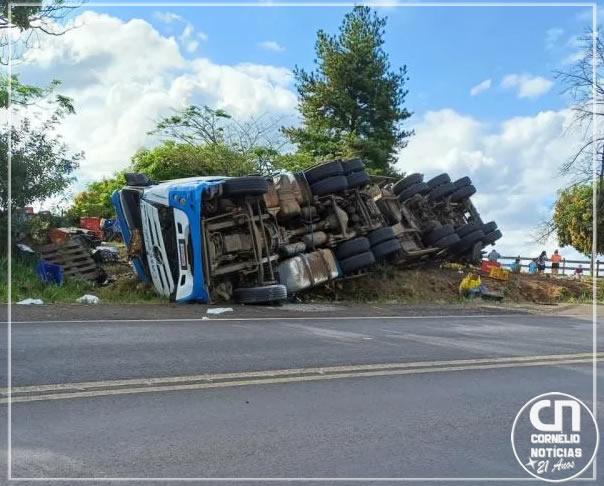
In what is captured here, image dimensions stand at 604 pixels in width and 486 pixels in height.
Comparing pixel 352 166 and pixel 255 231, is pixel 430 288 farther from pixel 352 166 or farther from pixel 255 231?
pixel 255 231

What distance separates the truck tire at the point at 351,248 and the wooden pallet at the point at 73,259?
535 centimetres

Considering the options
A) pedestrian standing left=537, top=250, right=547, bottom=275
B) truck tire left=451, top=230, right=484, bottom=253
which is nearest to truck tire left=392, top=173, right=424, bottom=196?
truck tire left=451, top=230, right=484, bottom=253

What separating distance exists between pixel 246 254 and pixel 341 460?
8.43 m

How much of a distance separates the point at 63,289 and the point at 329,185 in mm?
5721

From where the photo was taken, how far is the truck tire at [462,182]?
736 inches

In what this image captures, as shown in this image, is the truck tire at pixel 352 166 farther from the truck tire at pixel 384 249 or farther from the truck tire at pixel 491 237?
the truck tire at pixel 491 237

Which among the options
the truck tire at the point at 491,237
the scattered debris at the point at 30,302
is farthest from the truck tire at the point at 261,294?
the truck tire at the point at 491,237

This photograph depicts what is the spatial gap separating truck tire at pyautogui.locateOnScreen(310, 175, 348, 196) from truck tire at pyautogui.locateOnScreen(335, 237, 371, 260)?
→ 1.15 metres

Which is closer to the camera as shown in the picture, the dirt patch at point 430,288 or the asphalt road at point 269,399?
the asphalt road at point 269,399

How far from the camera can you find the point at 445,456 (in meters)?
4.17

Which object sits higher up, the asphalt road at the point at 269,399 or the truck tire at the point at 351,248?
the truck tire at the point at 351,248

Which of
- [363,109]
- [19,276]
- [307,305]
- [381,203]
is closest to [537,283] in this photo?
[381,203]

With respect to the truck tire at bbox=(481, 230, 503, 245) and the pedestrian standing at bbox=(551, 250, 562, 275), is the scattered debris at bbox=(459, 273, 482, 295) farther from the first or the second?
the pedestrian standing at bbox=(551, 250, 562, 275)

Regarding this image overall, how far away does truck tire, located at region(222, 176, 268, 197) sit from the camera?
Answer: 11836mm
